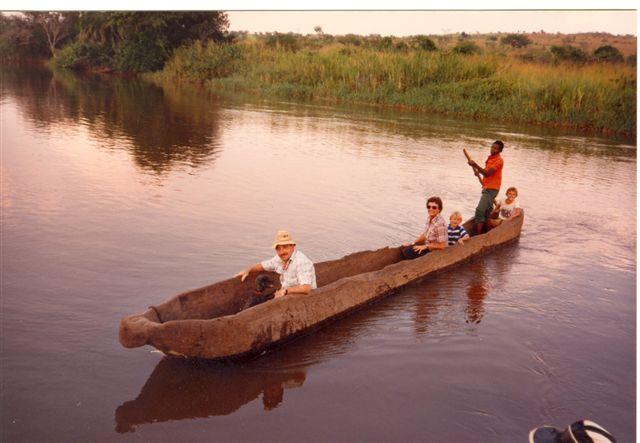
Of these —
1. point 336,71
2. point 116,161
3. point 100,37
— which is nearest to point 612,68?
point 336,71

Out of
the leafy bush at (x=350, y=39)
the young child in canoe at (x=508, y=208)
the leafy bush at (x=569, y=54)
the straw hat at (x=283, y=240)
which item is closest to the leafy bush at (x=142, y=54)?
the leafy bush at (x=350, y=39)

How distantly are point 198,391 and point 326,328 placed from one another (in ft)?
5.03

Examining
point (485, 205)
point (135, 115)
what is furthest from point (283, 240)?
point (135, 115)

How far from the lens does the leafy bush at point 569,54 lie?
2517 cm

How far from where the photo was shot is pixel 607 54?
2494cm

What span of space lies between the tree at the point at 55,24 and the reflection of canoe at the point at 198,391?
128ft

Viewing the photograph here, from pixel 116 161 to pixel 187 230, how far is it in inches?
172

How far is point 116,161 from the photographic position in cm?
1176

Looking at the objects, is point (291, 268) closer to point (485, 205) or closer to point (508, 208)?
point (485, 205)

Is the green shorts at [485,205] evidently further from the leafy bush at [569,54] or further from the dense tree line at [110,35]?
the dense tree line at [110,35]

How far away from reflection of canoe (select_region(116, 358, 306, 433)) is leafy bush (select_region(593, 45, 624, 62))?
2314 cm

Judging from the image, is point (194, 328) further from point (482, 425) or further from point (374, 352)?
point (482, 425)

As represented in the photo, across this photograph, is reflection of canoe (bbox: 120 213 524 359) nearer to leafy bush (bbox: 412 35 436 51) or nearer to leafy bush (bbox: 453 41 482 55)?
leafy bush (bbox: 453 41 482 55)

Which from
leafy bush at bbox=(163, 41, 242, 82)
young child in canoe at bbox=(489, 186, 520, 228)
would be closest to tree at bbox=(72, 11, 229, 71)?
leafy bush at bbox=(163, 41, 242, 82)
